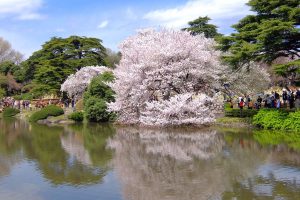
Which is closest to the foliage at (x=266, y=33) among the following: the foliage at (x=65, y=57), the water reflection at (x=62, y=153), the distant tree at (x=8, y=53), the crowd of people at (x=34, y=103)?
→ the water reflection at (x=62, y=153)

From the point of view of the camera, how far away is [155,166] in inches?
606

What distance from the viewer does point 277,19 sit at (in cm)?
2398

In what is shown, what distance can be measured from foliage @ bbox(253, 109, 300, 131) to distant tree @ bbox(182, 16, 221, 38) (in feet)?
82.6

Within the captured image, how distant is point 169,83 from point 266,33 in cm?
829

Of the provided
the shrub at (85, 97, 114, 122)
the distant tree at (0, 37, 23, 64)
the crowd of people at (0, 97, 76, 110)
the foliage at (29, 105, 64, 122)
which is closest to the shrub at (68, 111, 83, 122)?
the shrub at (85, 97, 114, 122)

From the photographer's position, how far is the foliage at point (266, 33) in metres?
23.4

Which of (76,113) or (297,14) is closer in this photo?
(297,14)

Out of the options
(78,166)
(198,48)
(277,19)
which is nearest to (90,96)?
(198,48)

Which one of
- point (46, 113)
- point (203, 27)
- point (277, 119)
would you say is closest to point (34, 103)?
point (46, 113)

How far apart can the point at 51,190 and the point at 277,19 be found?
17.3m

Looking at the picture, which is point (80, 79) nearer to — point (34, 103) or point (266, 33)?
point (34, 103)

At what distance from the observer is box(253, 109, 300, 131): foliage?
23.7 metres

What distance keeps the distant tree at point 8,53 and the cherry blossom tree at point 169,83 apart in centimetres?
5680

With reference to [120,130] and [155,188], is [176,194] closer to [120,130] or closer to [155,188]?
[155,188]
